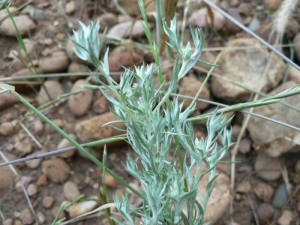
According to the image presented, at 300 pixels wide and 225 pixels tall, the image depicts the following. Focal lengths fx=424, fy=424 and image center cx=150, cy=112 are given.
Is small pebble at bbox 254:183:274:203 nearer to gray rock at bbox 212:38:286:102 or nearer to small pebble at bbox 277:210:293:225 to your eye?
small pebble at bbox 277:210:293:225

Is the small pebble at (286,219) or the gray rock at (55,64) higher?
the gray rock at (55,64)

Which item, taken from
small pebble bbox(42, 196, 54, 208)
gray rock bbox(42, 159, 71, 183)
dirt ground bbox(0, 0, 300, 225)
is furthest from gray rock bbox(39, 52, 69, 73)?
small pebble bbox(42, 196, 54, 208)

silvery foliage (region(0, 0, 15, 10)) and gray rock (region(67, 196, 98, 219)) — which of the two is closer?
silvery foliage (region(0, 0, 15, 10))

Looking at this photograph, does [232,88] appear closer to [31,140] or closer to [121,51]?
[121,51]

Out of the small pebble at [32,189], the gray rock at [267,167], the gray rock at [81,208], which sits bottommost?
the gray rock at [267,167]

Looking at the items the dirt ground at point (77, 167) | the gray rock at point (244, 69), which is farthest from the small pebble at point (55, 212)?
the gray rock at point (244, 69)

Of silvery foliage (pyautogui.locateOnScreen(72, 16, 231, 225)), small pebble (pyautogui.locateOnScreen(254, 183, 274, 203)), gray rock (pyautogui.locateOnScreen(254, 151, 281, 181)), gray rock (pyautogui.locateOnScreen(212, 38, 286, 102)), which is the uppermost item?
silvery foliage (pyautogui.locateOnScreen(72, 16, 231, 225))

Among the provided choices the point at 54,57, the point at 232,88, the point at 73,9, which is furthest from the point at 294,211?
the point at 73,9

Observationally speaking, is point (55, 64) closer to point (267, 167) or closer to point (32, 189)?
point (32, 189)

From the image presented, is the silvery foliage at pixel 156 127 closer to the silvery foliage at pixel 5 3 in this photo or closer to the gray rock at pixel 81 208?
the silvery foliage at pixel 5 3

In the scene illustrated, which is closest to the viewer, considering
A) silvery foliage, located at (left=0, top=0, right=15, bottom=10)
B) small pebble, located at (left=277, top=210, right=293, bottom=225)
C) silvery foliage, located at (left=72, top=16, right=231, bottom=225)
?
silvery foliage, located at (left=72, top=16, right=231, bottom=225)

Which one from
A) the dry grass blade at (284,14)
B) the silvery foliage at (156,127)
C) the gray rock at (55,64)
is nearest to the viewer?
the silvery foliage at (156,127)

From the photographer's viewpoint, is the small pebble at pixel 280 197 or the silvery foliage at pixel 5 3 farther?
the small pebble at pixel 280 197

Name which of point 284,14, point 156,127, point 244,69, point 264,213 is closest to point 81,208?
point 264,213
